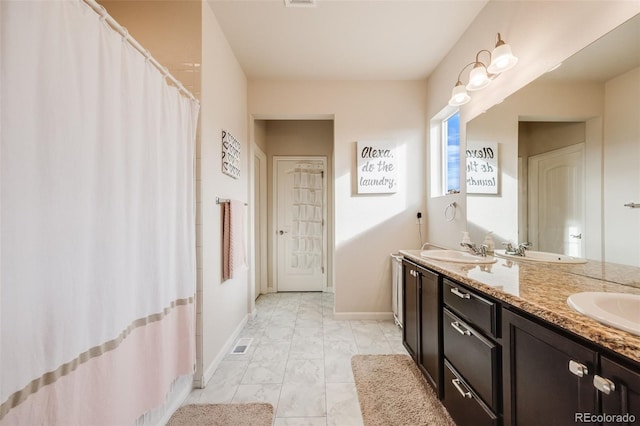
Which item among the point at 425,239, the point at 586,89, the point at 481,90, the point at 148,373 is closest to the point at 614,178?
the point at 586,89

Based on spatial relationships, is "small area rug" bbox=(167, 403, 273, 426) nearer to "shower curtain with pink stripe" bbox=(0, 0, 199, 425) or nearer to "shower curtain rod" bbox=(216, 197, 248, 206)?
"shower curtain with pink stripe" bbox=(0, 0, 199, 425)

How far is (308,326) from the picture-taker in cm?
255

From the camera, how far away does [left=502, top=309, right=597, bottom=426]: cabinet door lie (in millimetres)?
645

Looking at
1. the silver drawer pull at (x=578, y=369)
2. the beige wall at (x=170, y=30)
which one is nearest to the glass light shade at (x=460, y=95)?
the silver drawer pull at (x=578, y=369)

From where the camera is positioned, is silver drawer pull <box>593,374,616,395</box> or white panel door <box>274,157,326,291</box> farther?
white panel door <box>274,157,326,291</box>

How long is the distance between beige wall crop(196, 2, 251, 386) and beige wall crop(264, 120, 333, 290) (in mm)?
1265

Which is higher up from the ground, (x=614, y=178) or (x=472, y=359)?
(x=614, y=178)

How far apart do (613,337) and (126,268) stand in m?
1.53

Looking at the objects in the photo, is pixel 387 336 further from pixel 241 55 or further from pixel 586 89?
pixel 241 55

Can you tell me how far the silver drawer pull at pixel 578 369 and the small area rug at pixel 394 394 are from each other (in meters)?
1.00

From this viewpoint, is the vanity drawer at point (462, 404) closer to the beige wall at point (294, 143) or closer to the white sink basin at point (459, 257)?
the white sink basin at point (459, 257)

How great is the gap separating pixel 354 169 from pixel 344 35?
1.23 meters

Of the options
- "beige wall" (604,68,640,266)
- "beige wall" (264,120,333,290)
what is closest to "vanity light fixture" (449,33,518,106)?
"beige wall" (604,68,640,266)

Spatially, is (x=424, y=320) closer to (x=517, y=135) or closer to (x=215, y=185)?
(x=517, y=135)
